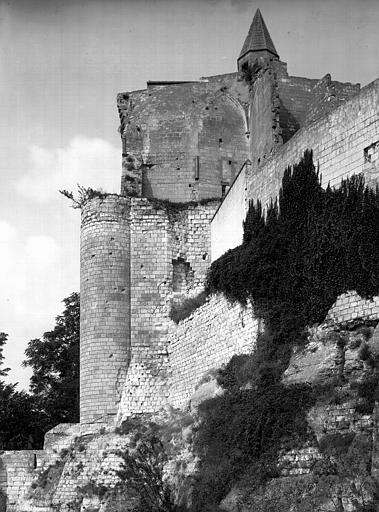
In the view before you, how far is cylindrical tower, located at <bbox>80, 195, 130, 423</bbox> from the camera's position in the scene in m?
29.4

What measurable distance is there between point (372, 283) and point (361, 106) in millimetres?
4027

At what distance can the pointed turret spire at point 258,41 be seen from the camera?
32.8m

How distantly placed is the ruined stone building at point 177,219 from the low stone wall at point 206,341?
0.19 ft

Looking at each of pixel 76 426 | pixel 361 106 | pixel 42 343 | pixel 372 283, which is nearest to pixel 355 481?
pixel 372 283

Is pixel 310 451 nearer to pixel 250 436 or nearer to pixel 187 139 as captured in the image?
pixel 250 436

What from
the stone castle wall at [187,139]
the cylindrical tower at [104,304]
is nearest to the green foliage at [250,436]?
the cylindrical tower at [104,304]

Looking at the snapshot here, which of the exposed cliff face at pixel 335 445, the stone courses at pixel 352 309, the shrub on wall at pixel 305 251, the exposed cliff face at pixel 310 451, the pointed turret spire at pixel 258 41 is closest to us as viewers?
the exposed cliff face at pixel 335 445

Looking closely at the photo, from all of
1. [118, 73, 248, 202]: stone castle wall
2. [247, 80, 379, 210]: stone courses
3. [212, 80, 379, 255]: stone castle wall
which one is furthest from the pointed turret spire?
[247, 80, 379, 210]: stone courses

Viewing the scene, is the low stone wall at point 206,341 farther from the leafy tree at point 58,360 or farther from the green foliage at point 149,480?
the leafy tree at point 58,360

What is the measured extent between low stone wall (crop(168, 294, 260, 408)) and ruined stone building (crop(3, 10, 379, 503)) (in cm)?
6

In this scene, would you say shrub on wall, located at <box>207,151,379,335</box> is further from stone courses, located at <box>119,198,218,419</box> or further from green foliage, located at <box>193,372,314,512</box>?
stone courses, located at <box>119,198,218,419</box>

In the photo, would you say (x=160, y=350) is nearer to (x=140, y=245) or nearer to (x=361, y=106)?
(x=140, y=245)

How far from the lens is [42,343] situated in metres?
43.1

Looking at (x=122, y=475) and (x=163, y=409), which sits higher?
(x=163, y=409)
